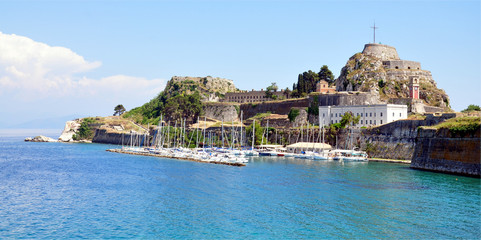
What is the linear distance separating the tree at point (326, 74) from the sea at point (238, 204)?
4759cm

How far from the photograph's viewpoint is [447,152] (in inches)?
1884

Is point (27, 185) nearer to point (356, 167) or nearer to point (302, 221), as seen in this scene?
point (302, 221)

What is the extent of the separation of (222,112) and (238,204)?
7215 cm

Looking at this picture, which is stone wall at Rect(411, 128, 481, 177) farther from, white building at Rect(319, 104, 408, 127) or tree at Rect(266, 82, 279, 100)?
tree at Rect(266, 82, 279, 100)

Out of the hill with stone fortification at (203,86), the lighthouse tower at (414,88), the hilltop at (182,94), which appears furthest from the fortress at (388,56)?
the hill with stone fortification at (203,86)

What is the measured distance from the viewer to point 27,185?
40.6 meters

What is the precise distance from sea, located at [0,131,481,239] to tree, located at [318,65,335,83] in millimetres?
47588

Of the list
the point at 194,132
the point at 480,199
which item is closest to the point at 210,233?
the point at 480,199

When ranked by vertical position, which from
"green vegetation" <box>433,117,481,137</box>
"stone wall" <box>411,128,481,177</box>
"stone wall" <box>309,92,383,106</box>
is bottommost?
"stone wall" <box>411,128,481,177</box>

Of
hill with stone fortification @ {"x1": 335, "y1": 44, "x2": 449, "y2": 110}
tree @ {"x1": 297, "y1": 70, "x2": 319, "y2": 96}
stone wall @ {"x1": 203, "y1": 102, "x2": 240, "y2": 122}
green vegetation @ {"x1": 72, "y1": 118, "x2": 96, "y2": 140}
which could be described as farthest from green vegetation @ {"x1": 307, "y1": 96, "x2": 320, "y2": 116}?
green vegetation @ {"x1": 72, "y1": 118, "x2": 96, "y2": 140}

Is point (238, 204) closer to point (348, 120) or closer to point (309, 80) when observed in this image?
point (348, 120)

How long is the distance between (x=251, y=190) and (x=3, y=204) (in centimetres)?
1807

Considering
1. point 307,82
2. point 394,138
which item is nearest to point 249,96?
point 307,82

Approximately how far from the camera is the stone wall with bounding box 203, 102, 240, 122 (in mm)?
103450
